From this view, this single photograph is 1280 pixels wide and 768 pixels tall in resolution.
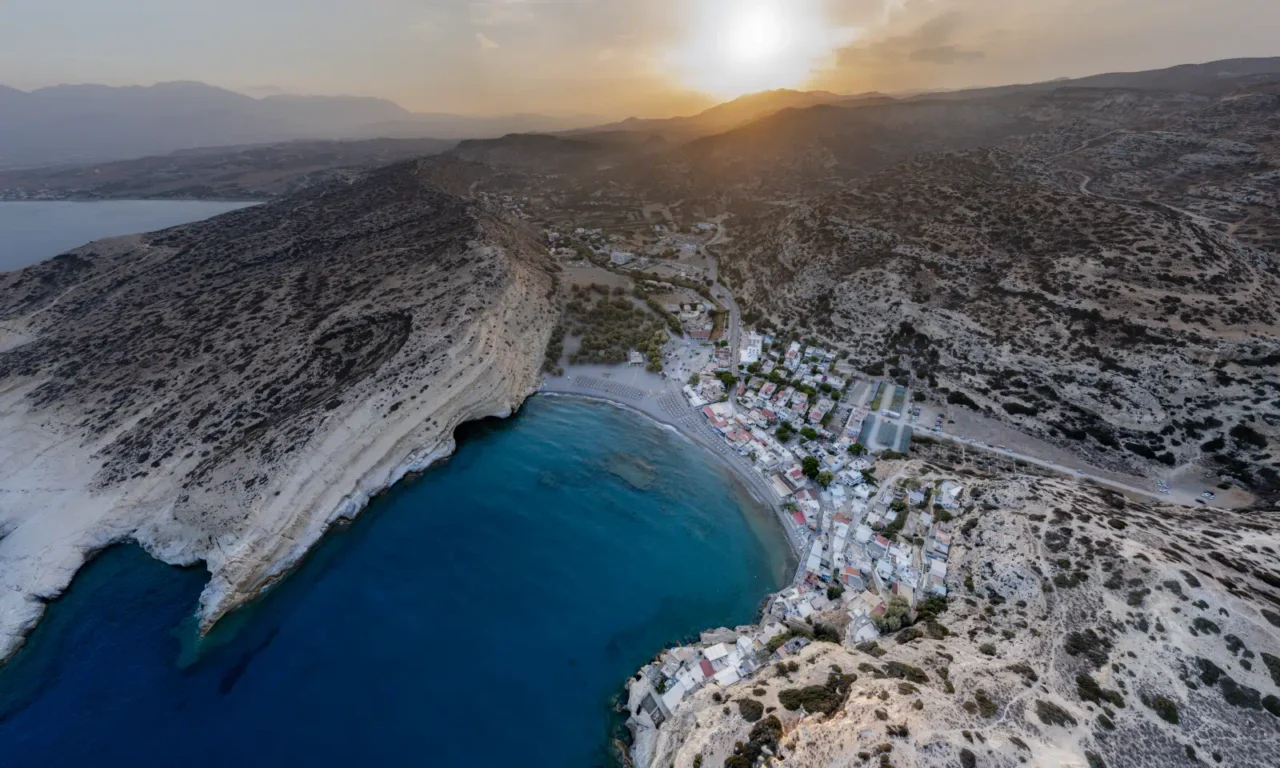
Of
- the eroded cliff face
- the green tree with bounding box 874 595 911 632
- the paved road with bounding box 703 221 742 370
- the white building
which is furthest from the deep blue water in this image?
the paved road with bounding box 703 221 742 370

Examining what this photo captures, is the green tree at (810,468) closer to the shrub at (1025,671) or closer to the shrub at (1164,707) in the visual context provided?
the shrub at (1025,671)

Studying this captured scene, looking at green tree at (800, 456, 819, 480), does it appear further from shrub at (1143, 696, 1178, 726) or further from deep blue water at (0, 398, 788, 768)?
shrub at (1143, 696, 1178, 726)

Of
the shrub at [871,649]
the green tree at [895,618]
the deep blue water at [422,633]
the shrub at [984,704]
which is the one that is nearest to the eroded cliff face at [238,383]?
the deep blue water at [422,633]

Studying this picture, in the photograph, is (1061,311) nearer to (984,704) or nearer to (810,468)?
(810,468)

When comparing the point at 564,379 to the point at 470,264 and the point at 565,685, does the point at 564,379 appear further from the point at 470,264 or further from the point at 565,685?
the point at 565,685

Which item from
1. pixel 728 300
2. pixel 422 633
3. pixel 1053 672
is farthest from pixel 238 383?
pixel 1053 672

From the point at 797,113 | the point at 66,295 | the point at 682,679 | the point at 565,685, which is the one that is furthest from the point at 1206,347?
the point at 797,113
